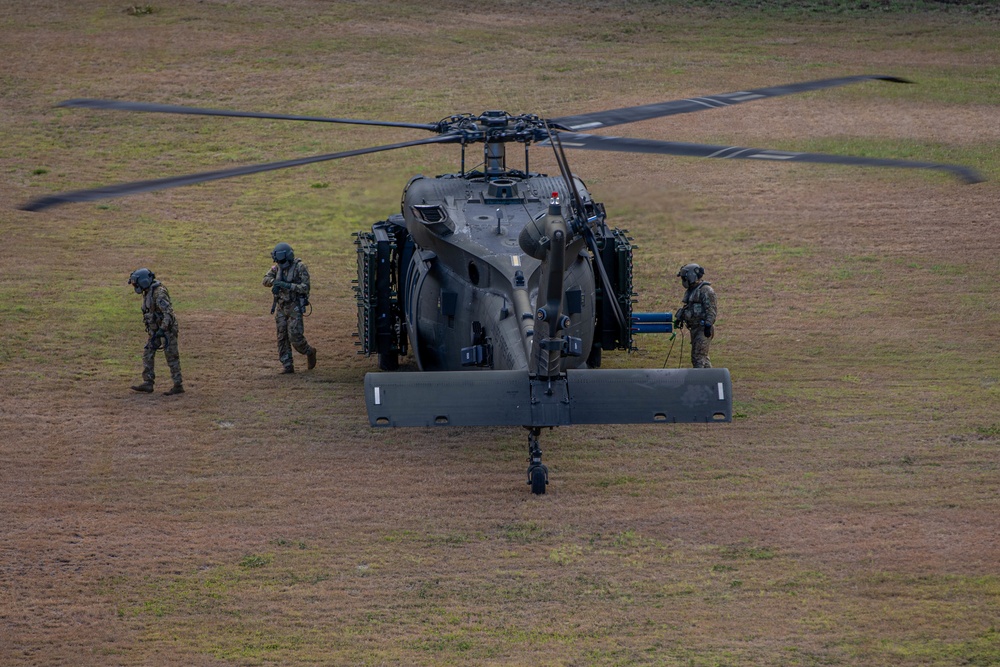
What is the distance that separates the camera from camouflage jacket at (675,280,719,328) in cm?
1852

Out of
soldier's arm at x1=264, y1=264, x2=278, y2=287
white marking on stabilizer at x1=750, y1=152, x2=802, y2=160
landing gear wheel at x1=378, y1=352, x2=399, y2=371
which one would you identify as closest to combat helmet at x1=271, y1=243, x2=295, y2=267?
soldier's arm at x1=264, y1=264, x2=278, y2=287

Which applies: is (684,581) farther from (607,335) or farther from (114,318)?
(114,318)

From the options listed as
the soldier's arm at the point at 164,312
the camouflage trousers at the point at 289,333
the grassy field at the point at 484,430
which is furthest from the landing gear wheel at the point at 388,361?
the soldier's arm at the point at 164,312

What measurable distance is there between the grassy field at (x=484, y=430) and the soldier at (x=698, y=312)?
1.18 m

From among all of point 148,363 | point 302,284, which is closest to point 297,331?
point 302,284

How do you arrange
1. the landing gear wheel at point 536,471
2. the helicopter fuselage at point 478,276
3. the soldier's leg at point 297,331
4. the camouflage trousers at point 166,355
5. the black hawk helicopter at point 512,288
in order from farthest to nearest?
the soldier's leg at point 297,331 → the camouflage trousers at point 166,355 → the helicopter fuselage at point 478,276 → the landing gear wheel at point 536,471 → the black hawk helicopter at point 512,288

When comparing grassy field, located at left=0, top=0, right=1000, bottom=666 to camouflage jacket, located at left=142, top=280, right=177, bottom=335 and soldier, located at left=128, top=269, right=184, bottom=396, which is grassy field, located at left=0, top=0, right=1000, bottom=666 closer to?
soldier, located at left=128, top=269, right=184, bottom=396

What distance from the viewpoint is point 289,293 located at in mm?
18938

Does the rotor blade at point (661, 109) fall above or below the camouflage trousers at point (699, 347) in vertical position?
above

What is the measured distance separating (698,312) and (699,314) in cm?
3

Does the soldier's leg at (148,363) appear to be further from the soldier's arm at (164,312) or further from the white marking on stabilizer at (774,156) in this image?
the white marking on stabilizer at (774,156)

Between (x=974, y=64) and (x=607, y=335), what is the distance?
21291 millimetres

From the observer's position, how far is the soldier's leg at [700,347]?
61.2ft

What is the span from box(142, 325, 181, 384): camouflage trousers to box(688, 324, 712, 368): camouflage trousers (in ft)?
22.4
